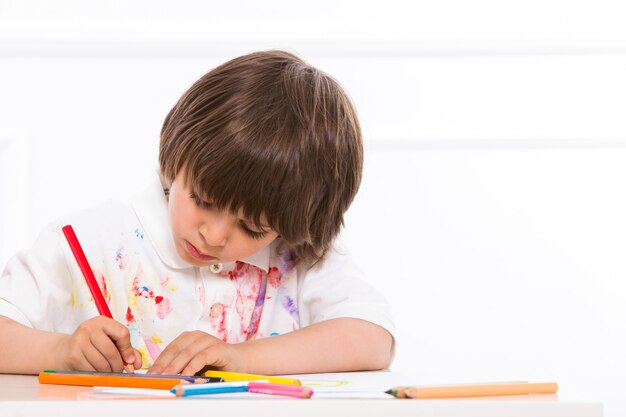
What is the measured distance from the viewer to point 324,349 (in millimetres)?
764

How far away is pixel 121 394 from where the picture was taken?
48cm

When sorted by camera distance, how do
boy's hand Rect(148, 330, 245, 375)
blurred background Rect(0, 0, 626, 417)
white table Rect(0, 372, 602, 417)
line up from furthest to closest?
blurred background Rect(0, 0, 626, 417)
boy's hand Rect(148, 330, 245, 375)
white table Rect(0, 372, 602, 417)

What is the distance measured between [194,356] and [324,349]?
0.47ft

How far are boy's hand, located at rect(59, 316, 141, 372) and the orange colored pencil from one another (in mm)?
95

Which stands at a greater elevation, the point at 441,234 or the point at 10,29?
the point at 10,29

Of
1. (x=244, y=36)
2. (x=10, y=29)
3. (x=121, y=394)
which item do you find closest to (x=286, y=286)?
(x=121, y=394)

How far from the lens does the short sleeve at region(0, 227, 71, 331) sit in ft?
2.64

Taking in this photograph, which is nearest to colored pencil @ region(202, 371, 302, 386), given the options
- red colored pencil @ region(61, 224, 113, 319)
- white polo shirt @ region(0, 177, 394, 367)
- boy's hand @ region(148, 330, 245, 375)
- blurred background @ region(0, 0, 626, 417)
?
boy's hand @ region(148, 330, 245, 375)

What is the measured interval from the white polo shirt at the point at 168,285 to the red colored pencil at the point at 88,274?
63 millimetres

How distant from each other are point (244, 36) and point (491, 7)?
0.39 m

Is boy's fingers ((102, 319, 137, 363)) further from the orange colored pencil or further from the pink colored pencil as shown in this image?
the pink colored pencil

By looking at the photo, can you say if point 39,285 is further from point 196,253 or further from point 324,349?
point 324,349

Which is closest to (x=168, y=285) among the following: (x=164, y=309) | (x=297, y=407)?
(x=164, y=309)

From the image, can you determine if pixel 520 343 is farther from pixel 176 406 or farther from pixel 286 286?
pixel 176 406
